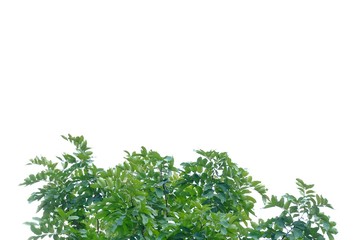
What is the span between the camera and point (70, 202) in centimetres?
1064

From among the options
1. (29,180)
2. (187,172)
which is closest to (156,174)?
(187,172)

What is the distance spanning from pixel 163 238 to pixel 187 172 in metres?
1.49

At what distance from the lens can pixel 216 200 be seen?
33.4ft

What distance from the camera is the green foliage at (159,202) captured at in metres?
9.00

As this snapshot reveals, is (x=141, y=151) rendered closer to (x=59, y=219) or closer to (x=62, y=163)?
(x=62, y=163)

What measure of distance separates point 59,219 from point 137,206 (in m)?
1.14

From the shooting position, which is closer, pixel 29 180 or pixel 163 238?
pixel 163 238

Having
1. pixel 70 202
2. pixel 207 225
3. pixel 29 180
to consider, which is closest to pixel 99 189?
pixel 70 202

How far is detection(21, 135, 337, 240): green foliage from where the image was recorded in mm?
9000

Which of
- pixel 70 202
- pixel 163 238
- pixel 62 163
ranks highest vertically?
pixel 62 163

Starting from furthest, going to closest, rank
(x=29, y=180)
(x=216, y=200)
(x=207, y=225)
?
(x=29, y=180)
(x=216, y=200)
(x=207, y=225)

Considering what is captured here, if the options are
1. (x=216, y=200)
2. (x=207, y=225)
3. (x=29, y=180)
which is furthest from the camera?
(x=29, y=180)

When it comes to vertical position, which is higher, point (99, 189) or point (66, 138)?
point (66, 138)

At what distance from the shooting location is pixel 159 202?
1003 centimetres
